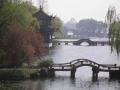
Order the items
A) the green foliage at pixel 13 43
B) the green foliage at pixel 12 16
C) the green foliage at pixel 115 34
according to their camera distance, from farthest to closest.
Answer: the green foliage at pixel 12 16
the green foliage at pixel 13 43
the green foliage at pixel 115 34

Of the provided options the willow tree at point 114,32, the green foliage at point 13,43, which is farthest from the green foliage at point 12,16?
the willow tree at point 114,32

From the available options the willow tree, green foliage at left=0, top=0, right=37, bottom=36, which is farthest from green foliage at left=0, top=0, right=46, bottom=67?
the willow tree

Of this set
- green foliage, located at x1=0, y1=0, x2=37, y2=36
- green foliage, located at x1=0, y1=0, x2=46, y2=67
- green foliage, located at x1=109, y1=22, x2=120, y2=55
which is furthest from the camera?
green foliage, located at x1=0, y1=0, x2=37, y2=36

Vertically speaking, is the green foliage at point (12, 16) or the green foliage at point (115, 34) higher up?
the green foliage at point (12, 16)

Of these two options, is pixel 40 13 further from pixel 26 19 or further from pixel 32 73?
pixel 32 73

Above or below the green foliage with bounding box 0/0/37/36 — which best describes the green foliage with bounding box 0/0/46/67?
below

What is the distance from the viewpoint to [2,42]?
66.6 m

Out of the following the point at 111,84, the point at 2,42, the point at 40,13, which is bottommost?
the point at 111,84

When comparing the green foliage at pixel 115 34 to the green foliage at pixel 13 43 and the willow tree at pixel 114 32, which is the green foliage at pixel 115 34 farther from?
the green foliage at pixel 13 43

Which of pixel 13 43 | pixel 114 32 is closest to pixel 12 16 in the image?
pixel 13 43

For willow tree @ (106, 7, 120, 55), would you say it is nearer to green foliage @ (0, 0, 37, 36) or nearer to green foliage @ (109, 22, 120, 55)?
green foliage @ (109, 22, 120, 55)

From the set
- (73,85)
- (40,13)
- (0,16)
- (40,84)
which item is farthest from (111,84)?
(40,13)

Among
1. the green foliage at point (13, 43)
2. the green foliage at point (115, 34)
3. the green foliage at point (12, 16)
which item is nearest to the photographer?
the green foliage at point (115, 34)

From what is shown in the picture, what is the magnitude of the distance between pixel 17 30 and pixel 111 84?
16.2m
